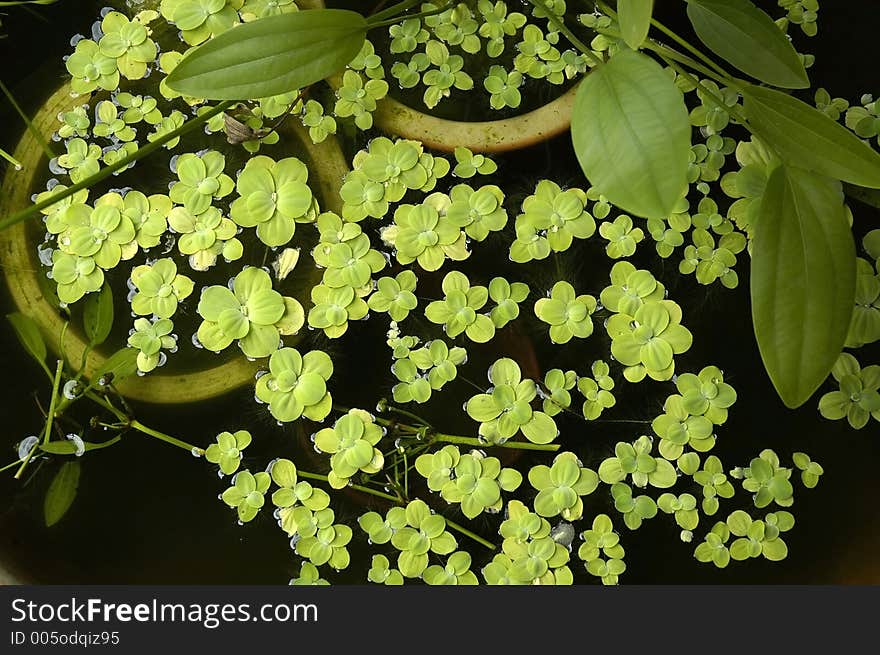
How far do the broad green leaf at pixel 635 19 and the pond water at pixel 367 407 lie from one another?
0.32 m

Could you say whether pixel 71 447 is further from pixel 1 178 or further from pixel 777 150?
pixel 777 150

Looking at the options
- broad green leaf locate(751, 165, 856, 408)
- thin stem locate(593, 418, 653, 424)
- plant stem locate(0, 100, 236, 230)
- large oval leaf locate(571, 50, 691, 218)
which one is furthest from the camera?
thin stem locate(593, 418, 653, 424)

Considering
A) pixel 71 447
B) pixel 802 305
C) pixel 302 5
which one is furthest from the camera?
pixel 302 5

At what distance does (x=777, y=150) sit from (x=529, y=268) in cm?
33

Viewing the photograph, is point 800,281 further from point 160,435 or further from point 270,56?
point 160,435

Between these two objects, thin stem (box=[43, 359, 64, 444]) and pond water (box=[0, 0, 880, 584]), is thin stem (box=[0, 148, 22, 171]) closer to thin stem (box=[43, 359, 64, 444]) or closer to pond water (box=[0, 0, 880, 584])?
pond water (box=[0, 0, 880, 584])

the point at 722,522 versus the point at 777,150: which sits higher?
the point at 777,150

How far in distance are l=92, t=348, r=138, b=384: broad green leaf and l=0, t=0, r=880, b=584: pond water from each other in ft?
0.11

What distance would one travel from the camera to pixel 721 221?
3.15 ft

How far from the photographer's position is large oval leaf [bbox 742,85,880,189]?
724 millimetres

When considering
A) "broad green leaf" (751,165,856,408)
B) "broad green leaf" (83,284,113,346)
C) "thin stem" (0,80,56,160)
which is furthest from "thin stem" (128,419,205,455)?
"broad green leaf" (751,165,856,408)

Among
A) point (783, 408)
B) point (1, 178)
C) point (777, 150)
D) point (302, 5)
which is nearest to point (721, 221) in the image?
point (777, 150)

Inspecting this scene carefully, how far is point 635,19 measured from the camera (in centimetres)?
66

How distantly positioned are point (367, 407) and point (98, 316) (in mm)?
368
